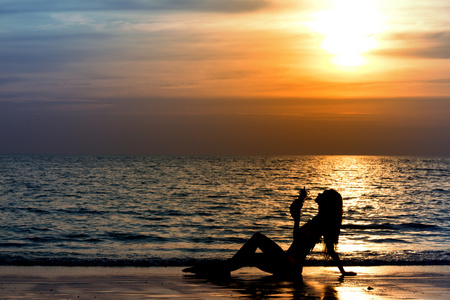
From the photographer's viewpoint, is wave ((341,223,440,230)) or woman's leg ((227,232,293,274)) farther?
wave ((341,223,440,230))

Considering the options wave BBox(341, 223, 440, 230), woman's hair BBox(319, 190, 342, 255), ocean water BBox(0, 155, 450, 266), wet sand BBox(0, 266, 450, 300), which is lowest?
wave BBox(341, 223, 440, 230)

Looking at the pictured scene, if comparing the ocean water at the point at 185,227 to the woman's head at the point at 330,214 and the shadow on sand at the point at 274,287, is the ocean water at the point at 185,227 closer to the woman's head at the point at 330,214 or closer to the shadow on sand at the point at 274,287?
the shadow on sand at the point at 274,287

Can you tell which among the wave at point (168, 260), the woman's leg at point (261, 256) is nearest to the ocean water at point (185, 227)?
the wave at point (168, 260)

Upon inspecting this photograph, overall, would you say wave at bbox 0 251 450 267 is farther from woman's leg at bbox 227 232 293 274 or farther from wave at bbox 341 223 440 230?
wave at bbox 341 223 440 230

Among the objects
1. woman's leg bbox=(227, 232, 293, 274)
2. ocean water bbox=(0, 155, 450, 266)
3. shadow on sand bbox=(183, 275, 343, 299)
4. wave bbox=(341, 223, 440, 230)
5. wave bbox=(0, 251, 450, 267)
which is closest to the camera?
shadow on sand bbox=(183, 275, 343, 299)

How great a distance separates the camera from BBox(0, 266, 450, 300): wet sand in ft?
28.4

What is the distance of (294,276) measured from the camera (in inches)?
376

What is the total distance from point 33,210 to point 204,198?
12678 mm

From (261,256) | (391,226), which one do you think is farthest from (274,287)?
(391,226)

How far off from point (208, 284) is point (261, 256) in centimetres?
110

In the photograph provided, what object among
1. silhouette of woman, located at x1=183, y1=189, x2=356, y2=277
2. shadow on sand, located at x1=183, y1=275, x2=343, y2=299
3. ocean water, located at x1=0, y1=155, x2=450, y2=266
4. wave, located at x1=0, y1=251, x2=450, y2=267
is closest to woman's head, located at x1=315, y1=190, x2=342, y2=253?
silhouette of woman, located at x1=183, y1=189, x2=356, y2=277

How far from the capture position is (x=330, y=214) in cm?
928

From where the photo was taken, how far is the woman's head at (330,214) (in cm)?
918

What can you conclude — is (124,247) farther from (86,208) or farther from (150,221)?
(86,208)
